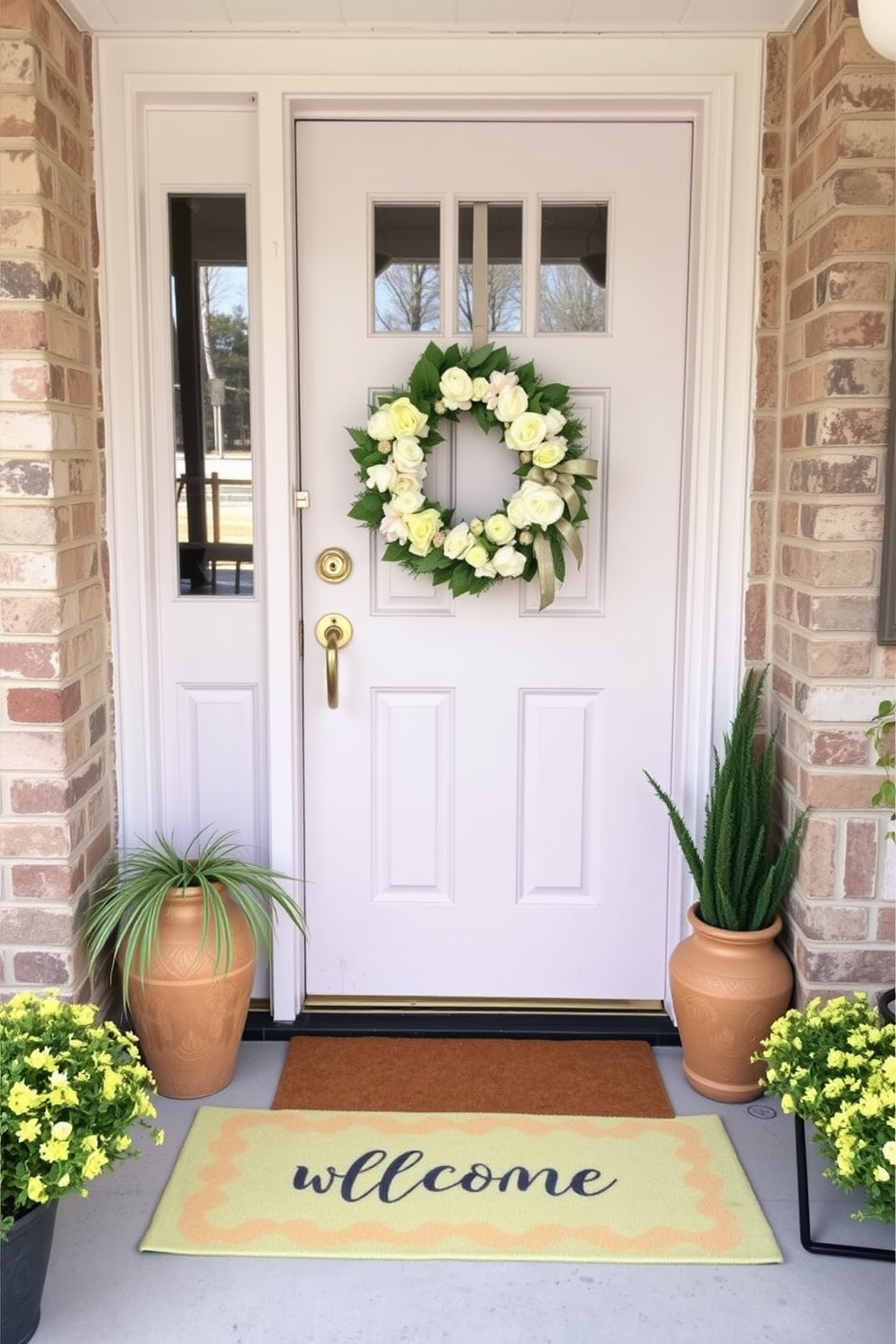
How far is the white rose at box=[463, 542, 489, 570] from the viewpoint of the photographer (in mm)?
2441

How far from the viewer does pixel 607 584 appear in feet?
8.61

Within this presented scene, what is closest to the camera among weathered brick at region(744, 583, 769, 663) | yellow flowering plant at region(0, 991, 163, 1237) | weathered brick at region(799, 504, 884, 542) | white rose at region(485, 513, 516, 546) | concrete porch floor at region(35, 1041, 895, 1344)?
yellow flowering plant at region(0, 991, 163, 1237)

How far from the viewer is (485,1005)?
2768mm

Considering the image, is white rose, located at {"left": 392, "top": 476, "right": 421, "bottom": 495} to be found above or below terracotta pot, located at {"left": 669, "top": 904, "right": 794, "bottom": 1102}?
above

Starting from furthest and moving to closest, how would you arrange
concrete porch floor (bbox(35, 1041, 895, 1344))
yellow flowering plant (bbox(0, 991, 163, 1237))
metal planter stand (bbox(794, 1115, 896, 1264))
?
metal planter stand (bbox(794, 1115, 896, 1264))
concrete porch floor (bbox(35, 1041, 895, 1344))
yellow flowering plant (bbox(0, 991, 163, 1237))

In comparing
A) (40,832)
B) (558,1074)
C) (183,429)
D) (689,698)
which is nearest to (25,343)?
(183,429)

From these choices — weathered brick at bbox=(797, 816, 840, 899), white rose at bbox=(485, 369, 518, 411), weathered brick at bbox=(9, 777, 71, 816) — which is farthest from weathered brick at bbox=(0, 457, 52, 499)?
weathered brick at bbox=(797, 816, 840, 899)

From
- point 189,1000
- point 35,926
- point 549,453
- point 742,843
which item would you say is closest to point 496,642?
point 549,453

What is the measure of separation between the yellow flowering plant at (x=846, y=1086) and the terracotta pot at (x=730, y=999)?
28 cm

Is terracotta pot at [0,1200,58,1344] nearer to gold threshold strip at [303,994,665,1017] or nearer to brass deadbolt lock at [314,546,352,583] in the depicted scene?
gold threshold strip at [303,994,665,1017]

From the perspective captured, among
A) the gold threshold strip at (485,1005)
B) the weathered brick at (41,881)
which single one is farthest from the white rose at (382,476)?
the gold threshold strip at (485,1005)

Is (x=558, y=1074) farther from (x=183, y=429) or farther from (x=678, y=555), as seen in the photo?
(x=183, y=429)

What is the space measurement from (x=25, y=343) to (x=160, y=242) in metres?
0.48

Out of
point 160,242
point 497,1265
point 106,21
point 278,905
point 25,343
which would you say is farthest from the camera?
point 278,905
